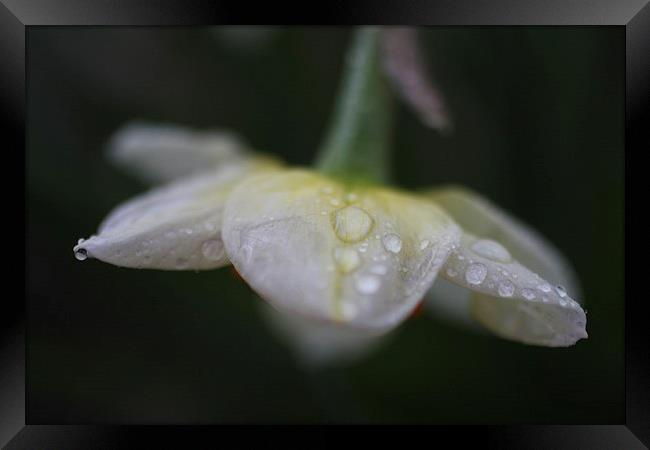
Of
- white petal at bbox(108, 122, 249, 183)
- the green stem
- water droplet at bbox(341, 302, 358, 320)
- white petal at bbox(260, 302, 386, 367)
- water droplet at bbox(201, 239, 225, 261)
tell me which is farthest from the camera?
white petal at bbox(260, 302, 386, 367)

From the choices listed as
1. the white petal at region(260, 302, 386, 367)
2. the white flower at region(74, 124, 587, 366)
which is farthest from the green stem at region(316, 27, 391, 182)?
the white petal at region(260, 302, 386, 367)

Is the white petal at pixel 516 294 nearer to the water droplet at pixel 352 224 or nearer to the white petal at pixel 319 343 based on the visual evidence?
the water droplet at pixel 352 224

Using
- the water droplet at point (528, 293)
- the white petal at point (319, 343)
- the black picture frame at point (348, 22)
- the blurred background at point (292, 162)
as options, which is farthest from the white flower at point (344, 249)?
the white petal at point (319, 343)

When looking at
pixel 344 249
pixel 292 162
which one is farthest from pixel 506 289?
pixel 292 162

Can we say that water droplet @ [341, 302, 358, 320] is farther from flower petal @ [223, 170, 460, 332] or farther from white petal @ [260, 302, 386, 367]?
white petal @ [260, 302, 386, 367]

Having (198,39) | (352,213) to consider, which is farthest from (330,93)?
(352,213)

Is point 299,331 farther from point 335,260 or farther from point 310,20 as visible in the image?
point 335,260
